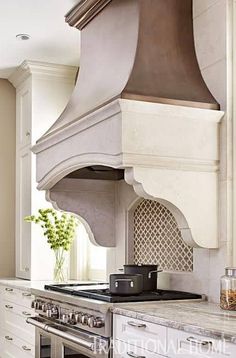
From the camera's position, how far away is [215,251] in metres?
2.80

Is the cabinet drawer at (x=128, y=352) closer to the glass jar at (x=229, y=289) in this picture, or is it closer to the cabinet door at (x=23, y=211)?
the glass jar at (x=229, y=289)

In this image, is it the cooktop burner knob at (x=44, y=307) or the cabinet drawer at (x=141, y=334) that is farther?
the cooktop burner knob at (x=44, y=307)

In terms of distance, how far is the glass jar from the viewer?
246 cm

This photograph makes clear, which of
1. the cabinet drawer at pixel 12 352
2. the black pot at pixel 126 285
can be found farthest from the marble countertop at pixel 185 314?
the cabinet drawer at pixel 12 352

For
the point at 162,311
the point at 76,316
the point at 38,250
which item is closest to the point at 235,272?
the point at 162,311

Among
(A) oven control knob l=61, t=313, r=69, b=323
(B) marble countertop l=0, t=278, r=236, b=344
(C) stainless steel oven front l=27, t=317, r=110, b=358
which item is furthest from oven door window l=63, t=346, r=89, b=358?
(B) marble countertop l=0, t=278, r=236, b=344

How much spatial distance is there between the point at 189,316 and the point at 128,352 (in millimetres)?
368

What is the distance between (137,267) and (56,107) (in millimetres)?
2303

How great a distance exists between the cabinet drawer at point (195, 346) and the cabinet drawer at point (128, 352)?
0.12 meters

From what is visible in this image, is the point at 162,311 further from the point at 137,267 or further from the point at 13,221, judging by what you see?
the point at 13,221

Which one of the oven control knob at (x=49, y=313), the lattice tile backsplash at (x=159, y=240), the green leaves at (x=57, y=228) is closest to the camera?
the lattice tile backsplash at (x=159, y=240)

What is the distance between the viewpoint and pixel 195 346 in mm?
2084

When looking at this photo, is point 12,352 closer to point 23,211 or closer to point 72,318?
point 23,211

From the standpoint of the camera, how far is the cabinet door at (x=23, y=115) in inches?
197
